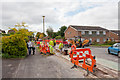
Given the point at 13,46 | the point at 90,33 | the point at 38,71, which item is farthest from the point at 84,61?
the point at 90,33

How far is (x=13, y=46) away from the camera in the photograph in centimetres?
840

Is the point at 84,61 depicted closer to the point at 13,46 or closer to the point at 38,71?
the point at 38,71

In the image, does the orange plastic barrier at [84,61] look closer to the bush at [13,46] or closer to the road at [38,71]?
the road at [38,71]

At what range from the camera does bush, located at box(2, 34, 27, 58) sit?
8242 mm

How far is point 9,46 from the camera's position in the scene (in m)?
8.24

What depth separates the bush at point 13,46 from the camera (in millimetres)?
8242

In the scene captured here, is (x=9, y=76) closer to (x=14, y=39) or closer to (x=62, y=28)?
(x=14, y=39)

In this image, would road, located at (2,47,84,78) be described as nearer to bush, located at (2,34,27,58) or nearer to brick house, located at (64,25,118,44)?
bush, located at (2,34,27,58)

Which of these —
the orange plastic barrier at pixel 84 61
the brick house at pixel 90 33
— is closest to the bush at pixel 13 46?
the orange plastic barrier at pixel 84 61

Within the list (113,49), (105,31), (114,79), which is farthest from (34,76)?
(105,31)

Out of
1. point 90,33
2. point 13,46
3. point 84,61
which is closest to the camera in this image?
point 84,61

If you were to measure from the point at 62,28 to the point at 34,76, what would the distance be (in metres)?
50.5

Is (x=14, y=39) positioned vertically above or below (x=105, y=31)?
below

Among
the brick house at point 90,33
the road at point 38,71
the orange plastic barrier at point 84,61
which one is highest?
the brick house at point 90,33
